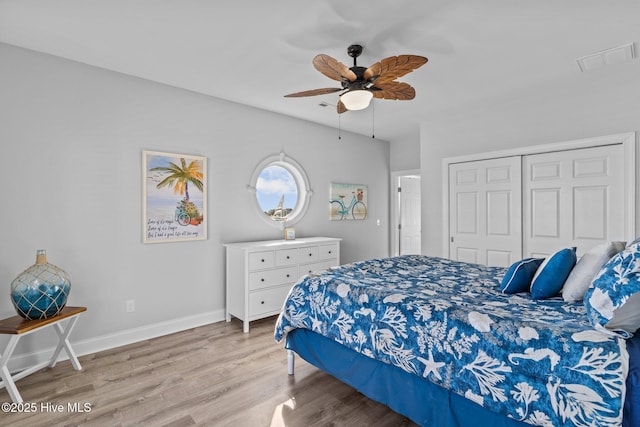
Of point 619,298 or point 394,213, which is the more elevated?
point 394,213

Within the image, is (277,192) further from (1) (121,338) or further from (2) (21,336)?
(2) (21,336)

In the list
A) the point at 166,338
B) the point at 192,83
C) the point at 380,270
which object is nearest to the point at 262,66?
the point at 192,83

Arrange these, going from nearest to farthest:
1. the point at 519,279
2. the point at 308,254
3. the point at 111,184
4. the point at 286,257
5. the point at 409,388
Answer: the point at 409,388 → the point at 519,279 → the point at 111,184 → the point at 286,257 → the point at 308,254

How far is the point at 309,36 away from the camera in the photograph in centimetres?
237

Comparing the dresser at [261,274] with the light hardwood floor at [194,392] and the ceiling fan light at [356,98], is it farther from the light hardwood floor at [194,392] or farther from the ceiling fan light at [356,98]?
the ceiling fan light at [356,98]

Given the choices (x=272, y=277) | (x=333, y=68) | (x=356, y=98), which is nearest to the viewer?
(x=333, y=68)

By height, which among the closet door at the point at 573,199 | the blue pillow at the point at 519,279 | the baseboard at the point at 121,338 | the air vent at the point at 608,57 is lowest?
the baseboard at the point at 121,338

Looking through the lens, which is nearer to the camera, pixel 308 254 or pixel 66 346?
pixel 66 346

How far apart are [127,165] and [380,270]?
8.45ft

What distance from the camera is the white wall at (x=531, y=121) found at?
10.2 feet

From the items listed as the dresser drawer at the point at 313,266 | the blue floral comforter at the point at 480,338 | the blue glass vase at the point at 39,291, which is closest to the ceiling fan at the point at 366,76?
the blue floral comforter at the point at 480,338

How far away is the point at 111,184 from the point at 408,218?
4631mm

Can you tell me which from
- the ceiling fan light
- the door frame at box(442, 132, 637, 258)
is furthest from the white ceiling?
the door frame at box(442, 132, 637, 258)

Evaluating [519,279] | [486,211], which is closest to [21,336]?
[519,279]
